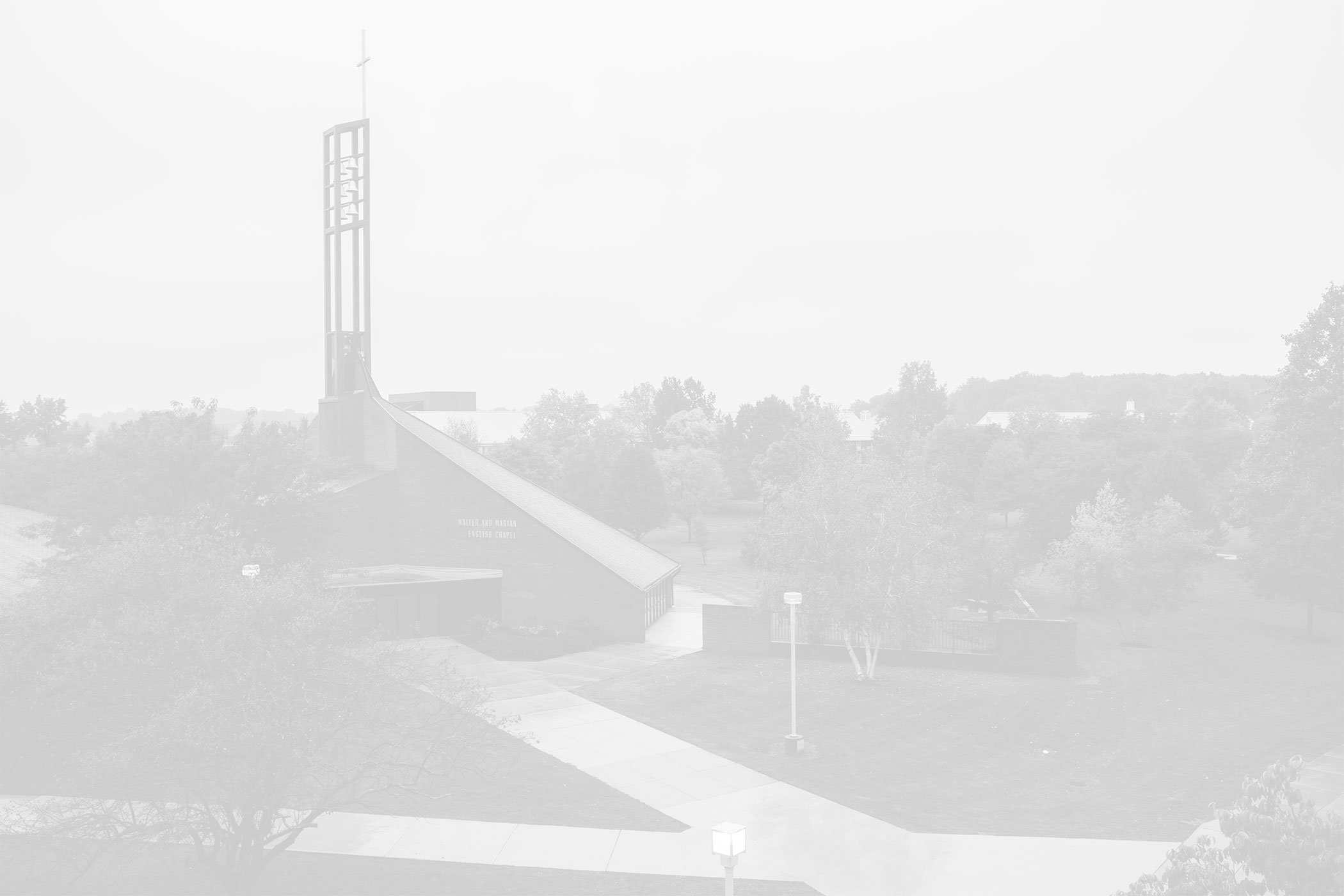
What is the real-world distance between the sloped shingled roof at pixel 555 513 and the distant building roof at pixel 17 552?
41.8ft

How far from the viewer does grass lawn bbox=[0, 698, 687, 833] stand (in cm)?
1827

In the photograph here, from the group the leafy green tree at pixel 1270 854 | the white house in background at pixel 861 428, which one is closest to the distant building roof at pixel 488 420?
the white house in background at pixel 861 428

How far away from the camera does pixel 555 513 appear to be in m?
41.5

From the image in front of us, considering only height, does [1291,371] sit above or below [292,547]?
above

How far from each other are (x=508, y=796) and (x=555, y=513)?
22461 millimetres

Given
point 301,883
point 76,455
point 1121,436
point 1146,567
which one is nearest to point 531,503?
point 76,455

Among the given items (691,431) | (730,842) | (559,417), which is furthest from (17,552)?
(691,431)

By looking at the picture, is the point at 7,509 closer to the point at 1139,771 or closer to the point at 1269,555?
the point at 1139,771

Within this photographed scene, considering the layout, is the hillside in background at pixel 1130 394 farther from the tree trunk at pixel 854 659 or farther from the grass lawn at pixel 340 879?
the grass lawn at pixel 340 879

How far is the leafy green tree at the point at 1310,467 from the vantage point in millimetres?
37531

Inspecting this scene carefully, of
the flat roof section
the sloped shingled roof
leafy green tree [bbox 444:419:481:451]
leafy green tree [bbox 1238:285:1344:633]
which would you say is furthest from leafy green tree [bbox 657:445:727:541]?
leafy green tree [bbox 1238:285:1344:633]

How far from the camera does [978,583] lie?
3856 centimetres

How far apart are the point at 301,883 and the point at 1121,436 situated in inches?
2498

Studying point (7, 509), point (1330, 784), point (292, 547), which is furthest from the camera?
point (7, 509)
